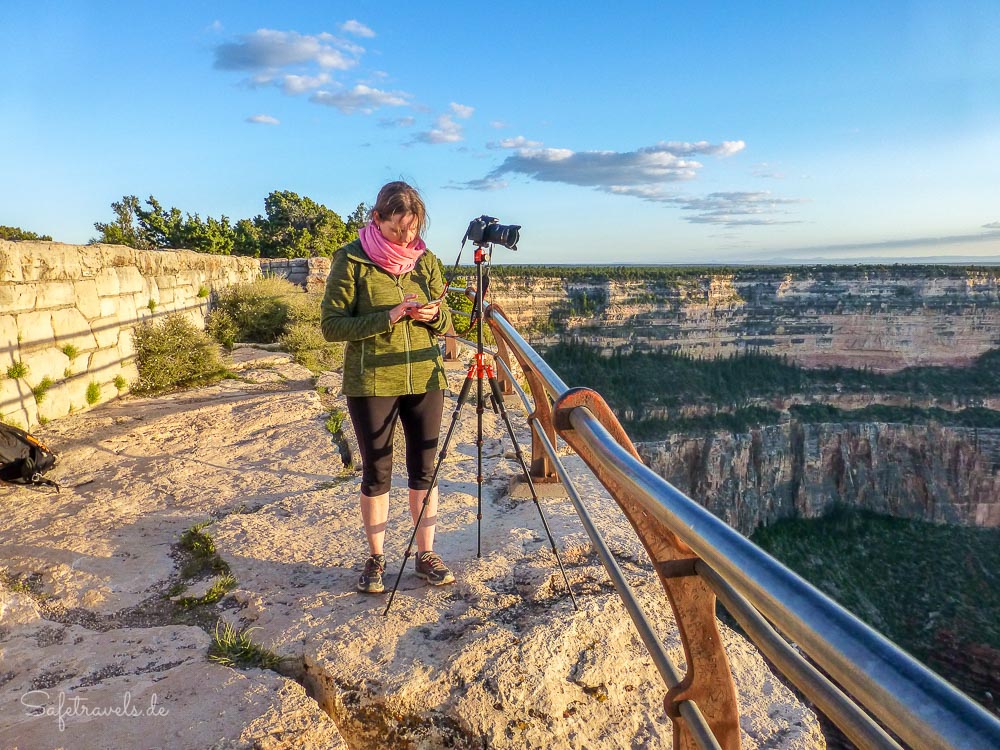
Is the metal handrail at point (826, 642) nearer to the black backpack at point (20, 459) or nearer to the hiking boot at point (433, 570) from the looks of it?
the hiking boot at point (433, 570)

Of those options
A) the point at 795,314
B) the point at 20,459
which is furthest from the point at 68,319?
the point at 795,314

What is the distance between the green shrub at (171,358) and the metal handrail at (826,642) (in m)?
6.08

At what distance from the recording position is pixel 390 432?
244 centimetres

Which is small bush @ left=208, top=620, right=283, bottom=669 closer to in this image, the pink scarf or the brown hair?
the pink scarf

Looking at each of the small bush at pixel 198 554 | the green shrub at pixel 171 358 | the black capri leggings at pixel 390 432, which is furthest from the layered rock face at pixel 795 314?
the black capri leggings at pixel 390 432

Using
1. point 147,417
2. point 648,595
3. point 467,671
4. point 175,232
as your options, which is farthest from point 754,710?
point 175,232

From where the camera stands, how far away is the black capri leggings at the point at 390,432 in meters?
2.38

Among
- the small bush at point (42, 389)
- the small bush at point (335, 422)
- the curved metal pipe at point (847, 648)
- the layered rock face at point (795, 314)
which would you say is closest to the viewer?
the curved metal pipe at point (847, 648)

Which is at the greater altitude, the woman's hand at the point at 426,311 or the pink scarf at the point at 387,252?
the pink scarf at the point at 387,252

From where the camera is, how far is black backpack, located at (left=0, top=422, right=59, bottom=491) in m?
3.34

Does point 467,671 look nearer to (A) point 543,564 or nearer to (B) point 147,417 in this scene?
(A) point 543,564

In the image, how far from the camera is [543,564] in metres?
2.55

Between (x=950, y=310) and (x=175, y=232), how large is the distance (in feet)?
138

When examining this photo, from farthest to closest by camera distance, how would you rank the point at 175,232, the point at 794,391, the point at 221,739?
the point at 794,391 < the point at 175,232 < the point at 221,739
